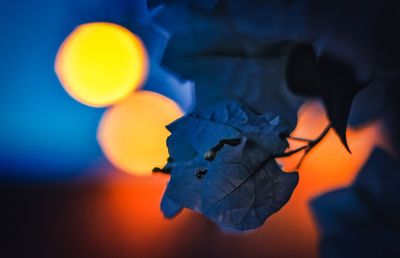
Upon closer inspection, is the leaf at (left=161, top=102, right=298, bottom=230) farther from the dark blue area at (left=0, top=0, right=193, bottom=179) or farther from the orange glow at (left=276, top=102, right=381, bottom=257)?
the dark blue area at (left=0, top=0, right=193, bottom=179)

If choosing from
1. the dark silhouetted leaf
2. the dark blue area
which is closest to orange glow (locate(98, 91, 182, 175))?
the dark blue area

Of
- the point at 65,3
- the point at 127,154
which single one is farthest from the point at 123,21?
the point at 127,154

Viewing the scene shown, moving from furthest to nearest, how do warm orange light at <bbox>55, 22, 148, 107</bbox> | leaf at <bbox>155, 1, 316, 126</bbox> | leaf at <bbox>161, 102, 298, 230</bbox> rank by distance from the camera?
1. warm orange light at <bbox>55, 22, 148, 107</bbox>
2. leaf at <bbox>155, 1, 316, 126</bbox>
3. leaf at <bbox>161, 102, 298, 230</bbox>

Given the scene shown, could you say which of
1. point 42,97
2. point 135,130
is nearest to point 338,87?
point 135,130

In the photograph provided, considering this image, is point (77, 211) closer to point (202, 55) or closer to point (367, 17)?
point (202, 55)

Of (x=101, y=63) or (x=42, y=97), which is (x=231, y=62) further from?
Answer: (x=42, y=97)

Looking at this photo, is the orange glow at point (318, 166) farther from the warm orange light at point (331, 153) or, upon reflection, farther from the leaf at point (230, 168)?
the leaf at point (230, 168)
